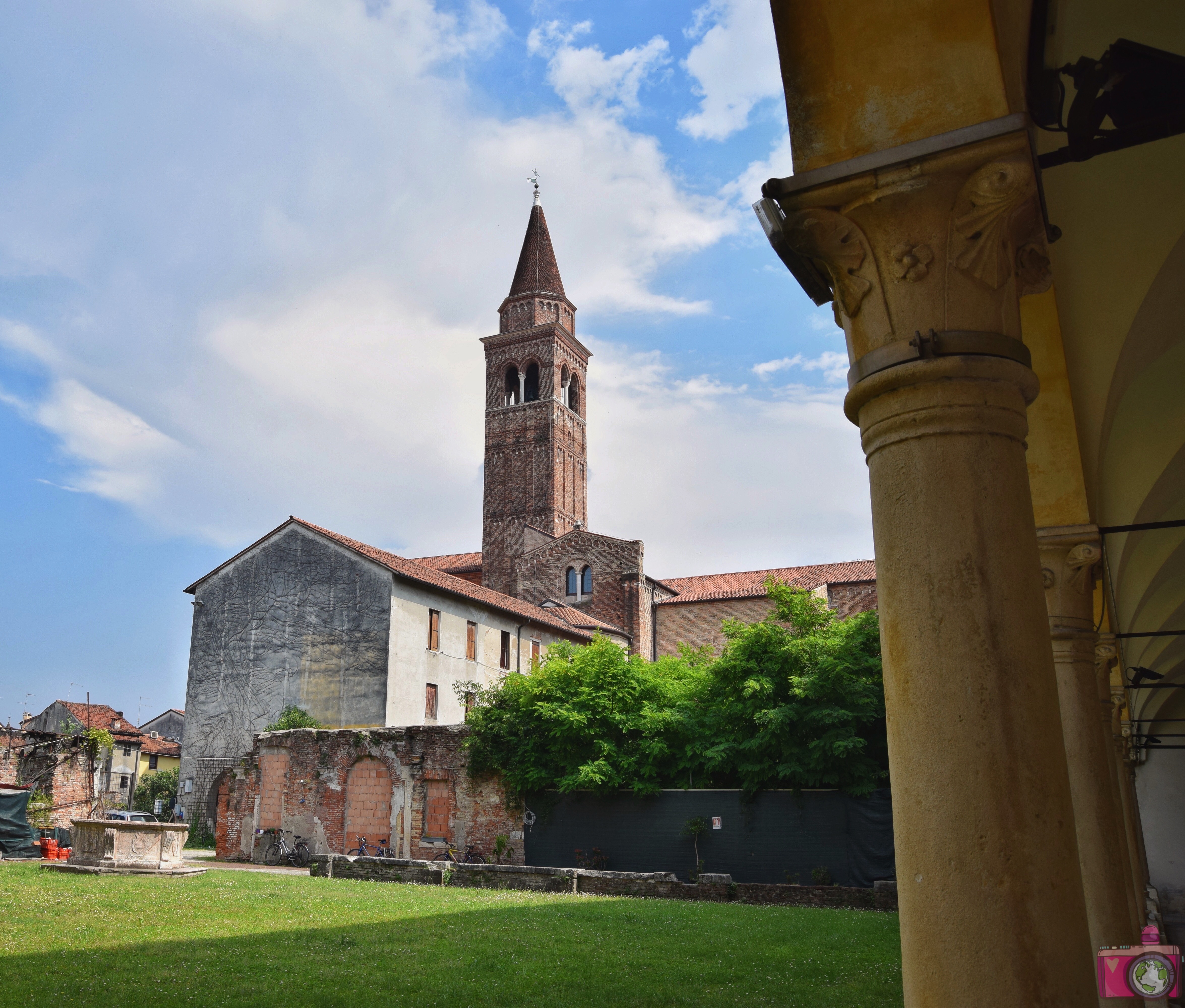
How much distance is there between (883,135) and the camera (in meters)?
2.93

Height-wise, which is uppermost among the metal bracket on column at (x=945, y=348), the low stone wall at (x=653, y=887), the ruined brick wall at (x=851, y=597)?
the ruined brick wall at (x=851, y=597)

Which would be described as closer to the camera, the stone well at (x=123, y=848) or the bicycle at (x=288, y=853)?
the stone well at (x=123, y=848)

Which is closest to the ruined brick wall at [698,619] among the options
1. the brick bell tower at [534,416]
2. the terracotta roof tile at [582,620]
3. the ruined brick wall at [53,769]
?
the terracotta roof tile at [582,620]

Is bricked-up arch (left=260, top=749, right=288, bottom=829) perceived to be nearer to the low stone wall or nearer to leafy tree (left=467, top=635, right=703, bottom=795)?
leafy tree (left=467, top=635, right=703, bottom=795)

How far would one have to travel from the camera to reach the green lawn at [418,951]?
7.14 m

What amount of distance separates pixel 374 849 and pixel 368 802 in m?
1.17

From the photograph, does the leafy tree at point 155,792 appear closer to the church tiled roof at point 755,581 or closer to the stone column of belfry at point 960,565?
the church tiled roof at point 755,581

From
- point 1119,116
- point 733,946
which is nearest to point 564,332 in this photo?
point 733,946

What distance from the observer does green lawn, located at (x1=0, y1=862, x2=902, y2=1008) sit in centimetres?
714

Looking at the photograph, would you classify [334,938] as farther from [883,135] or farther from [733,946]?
[883,135]

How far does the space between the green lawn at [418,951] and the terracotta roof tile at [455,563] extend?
35.3 meters

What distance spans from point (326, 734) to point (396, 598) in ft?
17.9

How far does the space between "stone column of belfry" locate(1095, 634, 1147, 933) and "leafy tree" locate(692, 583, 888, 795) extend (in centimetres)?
732

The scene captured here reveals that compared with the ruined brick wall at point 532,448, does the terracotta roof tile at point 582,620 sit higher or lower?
lower
